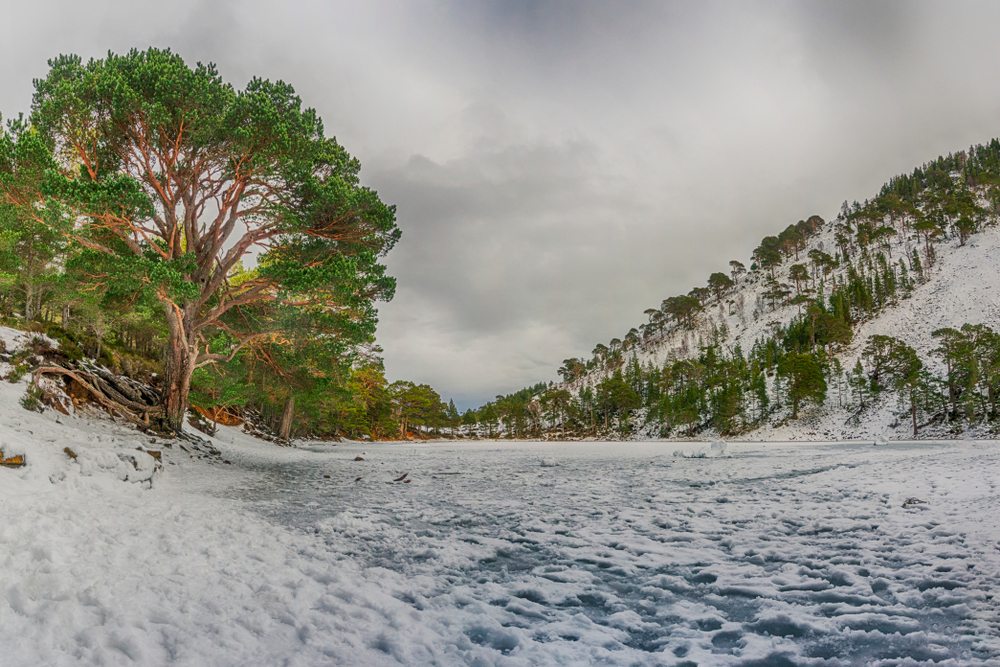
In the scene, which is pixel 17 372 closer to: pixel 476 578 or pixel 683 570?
pixel 476 578

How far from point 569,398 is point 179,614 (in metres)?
112

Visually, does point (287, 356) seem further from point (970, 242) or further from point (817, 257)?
point (970, 242)

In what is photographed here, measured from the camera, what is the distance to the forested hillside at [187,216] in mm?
12133

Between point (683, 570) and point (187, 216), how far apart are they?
714 inches

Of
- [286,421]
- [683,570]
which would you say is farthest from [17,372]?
[286,421]

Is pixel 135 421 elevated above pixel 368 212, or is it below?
below

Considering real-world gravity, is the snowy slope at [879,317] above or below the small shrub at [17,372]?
above

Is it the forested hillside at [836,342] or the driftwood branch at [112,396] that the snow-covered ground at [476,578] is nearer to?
the driftwood branch at [112,396]

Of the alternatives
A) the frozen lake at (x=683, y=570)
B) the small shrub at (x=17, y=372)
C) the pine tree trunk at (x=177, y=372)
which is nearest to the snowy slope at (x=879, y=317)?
the frozen lake at (x=683, y=570)

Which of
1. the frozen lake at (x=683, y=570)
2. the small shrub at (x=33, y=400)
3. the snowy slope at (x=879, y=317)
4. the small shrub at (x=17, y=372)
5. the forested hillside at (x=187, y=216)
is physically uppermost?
the snowy slope at (x=879, y=317)

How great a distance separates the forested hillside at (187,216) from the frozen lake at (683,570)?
7514mm

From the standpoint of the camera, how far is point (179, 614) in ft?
11.9

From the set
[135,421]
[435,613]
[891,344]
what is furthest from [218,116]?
[891,344]

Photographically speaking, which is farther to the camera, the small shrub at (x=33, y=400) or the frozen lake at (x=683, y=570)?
the small shrub at (x=33, y=400)
